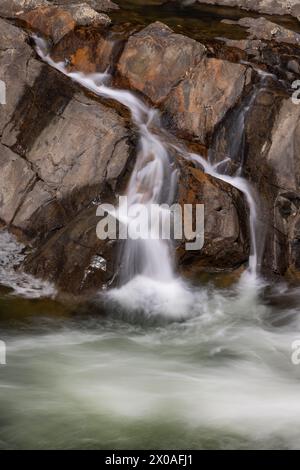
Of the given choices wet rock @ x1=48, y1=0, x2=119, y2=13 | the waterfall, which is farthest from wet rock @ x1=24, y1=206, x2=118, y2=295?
wet rock @ x1=48, y1=0, x2=119, y2=13

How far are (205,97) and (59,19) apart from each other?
137 inches

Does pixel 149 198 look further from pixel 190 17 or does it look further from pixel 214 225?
pixel 190 17

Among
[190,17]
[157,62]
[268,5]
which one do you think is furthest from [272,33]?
[268,5]

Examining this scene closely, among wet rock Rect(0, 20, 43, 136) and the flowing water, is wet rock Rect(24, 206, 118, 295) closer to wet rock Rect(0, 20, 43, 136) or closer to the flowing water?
the flowing water

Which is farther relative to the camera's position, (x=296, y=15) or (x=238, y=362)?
(x=296, y=15)

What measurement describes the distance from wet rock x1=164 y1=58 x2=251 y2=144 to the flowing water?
1.58 feet

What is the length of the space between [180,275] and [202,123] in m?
3.02

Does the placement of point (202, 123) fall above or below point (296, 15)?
below

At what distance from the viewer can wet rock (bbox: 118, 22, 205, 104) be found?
11.8 m

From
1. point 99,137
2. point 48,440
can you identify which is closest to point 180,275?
point 99,137

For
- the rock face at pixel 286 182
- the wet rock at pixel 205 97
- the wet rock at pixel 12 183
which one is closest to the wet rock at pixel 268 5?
the wet rock at pixel 205 97

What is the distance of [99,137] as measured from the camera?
→ 1035 centimetres

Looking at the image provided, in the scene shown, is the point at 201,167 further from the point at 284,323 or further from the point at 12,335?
the point at 12,335
